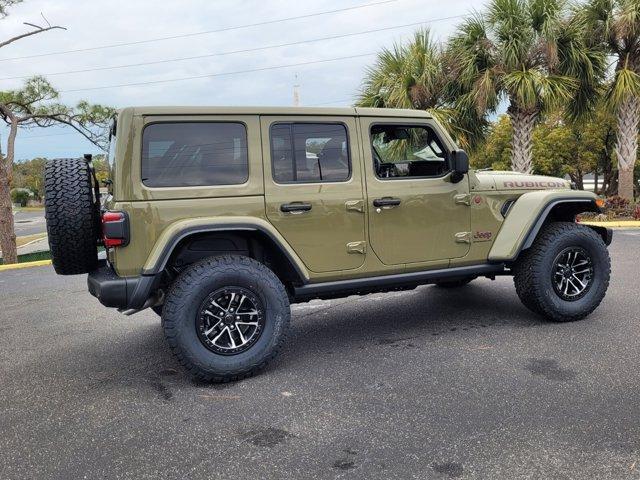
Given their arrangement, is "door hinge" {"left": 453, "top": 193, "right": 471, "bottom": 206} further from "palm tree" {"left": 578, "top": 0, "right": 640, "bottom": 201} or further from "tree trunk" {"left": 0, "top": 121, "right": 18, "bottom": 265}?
"tree trunk" {"left": 0, "top": 121, "right": 18, "bottom": 265}

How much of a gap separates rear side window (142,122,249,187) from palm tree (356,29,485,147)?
1096cm

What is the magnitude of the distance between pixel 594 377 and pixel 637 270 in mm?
4101

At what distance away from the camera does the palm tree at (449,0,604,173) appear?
13.4 metres

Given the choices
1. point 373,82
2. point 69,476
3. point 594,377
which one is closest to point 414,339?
point 594,377

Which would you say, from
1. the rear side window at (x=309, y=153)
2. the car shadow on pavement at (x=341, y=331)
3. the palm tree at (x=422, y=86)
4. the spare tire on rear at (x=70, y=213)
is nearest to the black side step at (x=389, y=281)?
the car shadow on pavement at (x=341, y=331)

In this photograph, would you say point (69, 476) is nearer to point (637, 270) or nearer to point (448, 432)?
point (448, 432)

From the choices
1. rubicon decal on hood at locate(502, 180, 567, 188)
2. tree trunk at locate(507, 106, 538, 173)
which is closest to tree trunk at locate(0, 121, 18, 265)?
rubicon decal on hood at locate(502, 180, 567, 188)

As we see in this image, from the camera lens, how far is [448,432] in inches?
109

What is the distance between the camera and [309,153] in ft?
12.8

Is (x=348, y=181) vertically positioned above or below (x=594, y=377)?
above

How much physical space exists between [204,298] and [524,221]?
2.66 metres

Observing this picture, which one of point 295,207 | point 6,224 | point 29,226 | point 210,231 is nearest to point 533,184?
point 295,207

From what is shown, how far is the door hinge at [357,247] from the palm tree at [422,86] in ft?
34.9

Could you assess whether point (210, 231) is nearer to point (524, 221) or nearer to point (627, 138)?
point (524, 221)
